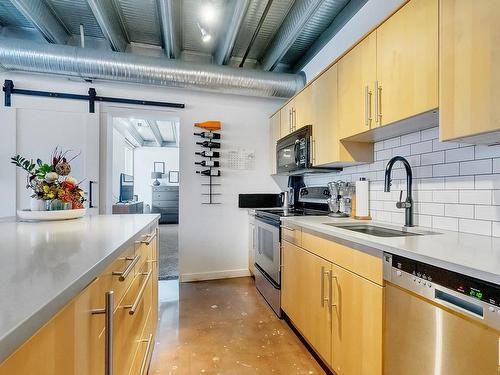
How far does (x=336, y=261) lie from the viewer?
1485 millimetres

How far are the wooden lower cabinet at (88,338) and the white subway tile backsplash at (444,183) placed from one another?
167 centimetres

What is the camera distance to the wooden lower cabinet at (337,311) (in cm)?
121

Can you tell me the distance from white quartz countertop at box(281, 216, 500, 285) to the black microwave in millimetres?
1088

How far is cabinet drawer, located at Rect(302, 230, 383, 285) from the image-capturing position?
3.91ft

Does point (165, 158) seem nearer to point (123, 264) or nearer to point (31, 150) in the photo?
point (31, 150)

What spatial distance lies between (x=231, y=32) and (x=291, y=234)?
1.92 metres

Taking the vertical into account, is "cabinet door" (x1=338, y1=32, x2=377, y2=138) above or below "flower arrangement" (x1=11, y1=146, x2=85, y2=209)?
above

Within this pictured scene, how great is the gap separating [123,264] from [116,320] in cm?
19

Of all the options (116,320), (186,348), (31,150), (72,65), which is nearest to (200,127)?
(72,65)

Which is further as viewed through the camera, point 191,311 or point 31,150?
point 31,150

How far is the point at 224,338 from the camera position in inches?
78.6

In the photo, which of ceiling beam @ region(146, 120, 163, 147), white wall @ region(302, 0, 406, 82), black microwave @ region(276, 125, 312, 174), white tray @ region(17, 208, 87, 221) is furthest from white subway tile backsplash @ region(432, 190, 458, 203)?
ceiling beam @ region(146, 120, 163, 147)

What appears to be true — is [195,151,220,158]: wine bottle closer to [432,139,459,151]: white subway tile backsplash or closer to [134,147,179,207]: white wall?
[432,139,459,151]: white subway tile backsplash

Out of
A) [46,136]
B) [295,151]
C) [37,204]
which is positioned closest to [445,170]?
[295,151]
